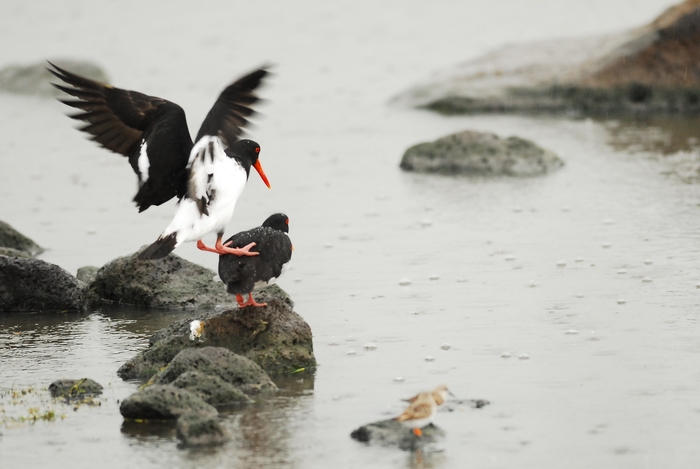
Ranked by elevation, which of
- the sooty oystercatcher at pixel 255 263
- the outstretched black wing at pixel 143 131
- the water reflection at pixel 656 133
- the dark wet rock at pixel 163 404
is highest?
the outstretched black wing at pixel 143 131

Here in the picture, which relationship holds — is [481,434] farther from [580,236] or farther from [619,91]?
[619,91]

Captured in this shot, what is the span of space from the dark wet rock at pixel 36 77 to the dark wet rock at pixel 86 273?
1335 cm

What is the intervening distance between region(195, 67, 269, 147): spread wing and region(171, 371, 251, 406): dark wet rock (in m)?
1.94

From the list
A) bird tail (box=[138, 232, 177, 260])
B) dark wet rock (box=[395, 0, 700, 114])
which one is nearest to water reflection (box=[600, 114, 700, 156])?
dark wet rock (box=[395, 0, 700, 114])

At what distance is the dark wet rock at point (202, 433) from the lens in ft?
20.4

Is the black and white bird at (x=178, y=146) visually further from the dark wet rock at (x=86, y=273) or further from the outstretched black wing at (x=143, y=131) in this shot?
the dark wet rock at (x=86, y=273)

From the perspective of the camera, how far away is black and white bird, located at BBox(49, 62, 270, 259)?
7914 millimetres

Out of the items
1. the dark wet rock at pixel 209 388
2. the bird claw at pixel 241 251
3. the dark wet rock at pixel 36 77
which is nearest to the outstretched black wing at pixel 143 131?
the bird claw at pixel 241 251

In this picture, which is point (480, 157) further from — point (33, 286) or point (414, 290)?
point (33, 286)

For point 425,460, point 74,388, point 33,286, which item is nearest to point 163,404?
point 74,388

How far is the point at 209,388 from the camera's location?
6891 millimetres

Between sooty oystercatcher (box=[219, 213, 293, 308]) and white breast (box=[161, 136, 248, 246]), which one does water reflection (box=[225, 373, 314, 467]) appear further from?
white breast (box=[161, 136, 248, 246])

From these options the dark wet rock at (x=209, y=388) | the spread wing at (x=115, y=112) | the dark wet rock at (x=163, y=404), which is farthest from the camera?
the spread wing at (x=115, y=112)

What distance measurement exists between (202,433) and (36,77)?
18.6m
